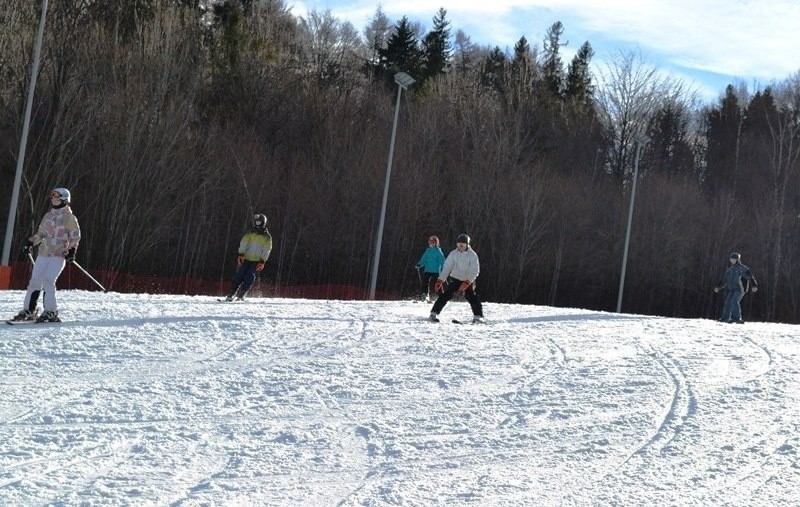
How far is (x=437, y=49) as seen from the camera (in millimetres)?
59406

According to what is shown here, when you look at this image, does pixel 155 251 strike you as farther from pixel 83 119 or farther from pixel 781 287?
pixel 781 287

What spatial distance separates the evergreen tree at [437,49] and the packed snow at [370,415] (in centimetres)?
4657

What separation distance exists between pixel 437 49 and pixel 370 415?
53.6 meters

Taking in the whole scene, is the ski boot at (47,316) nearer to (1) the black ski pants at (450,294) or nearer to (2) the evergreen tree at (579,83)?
(1) the black ski pants at (450,294)

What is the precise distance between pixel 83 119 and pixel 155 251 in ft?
26.0

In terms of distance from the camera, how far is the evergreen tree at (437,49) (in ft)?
193

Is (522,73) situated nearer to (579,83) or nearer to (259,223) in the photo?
(579,83)

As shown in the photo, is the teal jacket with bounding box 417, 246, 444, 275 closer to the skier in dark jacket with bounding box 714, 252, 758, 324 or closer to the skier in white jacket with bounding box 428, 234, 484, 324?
the skier in white jacket with bounding box 428, 234, 484, 324

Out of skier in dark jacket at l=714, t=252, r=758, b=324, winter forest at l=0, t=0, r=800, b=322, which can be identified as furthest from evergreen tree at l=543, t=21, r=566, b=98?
skier in dark jacket at l=714, t=252, r=758, b=324

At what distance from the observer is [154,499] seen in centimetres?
568

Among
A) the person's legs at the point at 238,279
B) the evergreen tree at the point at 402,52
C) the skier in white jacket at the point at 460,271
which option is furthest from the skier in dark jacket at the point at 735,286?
the evergreen tree at the point at 402,52

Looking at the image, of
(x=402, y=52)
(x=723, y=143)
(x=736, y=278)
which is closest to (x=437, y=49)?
(x=402, y=52)

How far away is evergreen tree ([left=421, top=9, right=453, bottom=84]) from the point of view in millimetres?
58688

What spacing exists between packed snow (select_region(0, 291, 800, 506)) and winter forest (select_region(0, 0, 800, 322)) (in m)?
24.1
